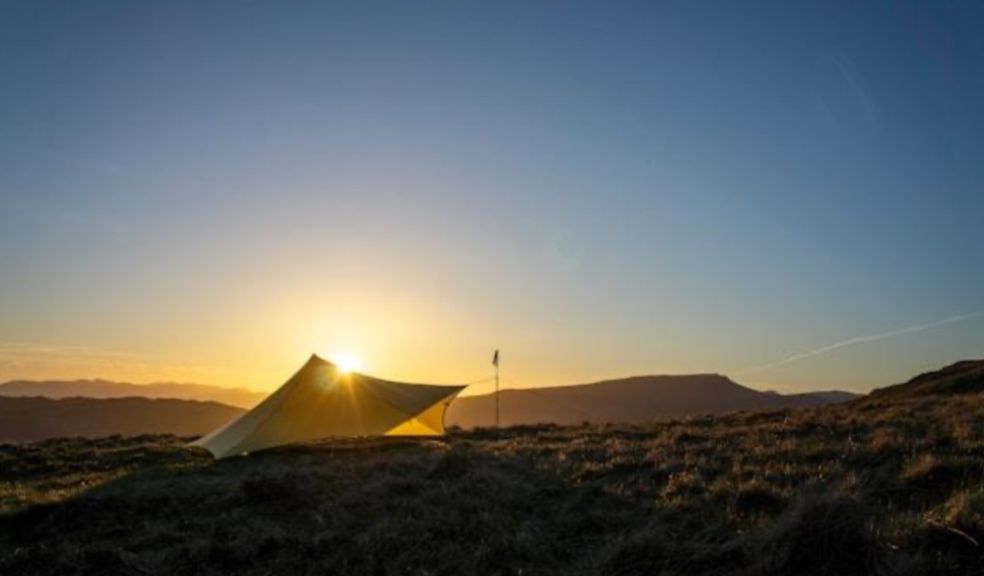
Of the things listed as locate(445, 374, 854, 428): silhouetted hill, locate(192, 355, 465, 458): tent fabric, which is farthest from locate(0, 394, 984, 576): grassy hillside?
locate(445, 374, 854, 428): silhouetted hill

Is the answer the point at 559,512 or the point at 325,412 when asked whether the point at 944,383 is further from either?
the point at 559,512

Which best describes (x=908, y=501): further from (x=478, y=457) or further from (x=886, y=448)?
(x=478, y=457)

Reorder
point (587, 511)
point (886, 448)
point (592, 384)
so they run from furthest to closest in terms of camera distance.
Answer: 1. point (592, 384)
2. point (886, 448)
3. point (587, 511)

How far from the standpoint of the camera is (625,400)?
131000 millimetres

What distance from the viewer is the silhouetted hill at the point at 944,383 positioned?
105 ft

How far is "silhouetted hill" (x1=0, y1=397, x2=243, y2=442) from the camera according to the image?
9675cm

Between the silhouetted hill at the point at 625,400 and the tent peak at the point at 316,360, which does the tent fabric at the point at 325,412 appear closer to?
the tent peak at the point at 316,360

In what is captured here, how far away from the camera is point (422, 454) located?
773 inches

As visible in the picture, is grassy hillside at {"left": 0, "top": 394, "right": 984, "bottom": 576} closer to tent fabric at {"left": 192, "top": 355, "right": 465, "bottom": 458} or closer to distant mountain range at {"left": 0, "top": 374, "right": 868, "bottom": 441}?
tent fabric at {"left": 192, "top": 355, "right": 465, "bottom": 458}

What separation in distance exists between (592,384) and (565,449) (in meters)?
129

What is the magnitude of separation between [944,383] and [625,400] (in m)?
98.7

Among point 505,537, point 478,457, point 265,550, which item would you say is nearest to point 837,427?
point 478,457

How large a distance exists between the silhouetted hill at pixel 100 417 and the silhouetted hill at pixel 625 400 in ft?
128

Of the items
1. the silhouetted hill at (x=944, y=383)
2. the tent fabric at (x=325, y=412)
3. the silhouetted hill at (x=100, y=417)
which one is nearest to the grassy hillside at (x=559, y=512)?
the tent fabric at (x=325, y=412)
